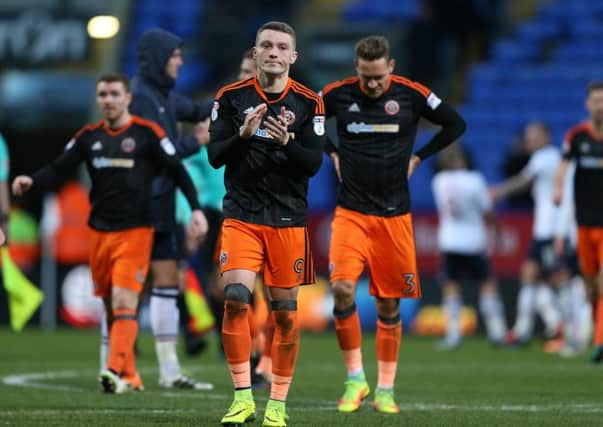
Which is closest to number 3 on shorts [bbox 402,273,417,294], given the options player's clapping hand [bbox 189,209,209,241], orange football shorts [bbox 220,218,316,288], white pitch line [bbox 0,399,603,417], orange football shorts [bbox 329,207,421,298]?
orange football shorts [bbox 329,207,421,298]

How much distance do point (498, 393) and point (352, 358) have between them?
4.82 feet

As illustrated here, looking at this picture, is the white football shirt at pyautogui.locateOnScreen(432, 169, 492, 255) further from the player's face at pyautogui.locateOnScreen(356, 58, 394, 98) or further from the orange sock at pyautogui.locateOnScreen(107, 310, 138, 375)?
the player's face at pyautogui.locateOnScreen(356, 58, 394, 98)

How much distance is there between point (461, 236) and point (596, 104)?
436 centimetres

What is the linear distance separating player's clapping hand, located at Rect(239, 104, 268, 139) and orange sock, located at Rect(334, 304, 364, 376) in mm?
1972

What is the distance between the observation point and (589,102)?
12242 millimetres

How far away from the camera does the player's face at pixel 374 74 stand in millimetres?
8586

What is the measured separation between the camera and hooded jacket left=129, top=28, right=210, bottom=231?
10031 mm

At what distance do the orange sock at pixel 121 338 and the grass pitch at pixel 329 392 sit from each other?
0.73 feet

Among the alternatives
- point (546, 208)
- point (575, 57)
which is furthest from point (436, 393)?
point (575, 57)

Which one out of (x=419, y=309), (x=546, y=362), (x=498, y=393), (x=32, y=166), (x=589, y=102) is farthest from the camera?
(x=32, y=166)

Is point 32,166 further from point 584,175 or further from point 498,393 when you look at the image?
point 498,393

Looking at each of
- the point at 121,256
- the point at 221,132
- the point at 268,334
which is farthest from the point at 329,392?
the point at 221,132

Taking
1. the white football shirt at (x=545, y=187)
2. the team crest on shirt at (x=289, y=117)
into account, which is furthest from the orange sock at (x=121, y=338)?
the white football shirt at (x=545, y=187)

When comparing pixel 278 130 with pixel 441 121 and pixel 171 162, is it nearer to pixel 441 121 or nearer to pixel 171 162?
pixel 441 121
